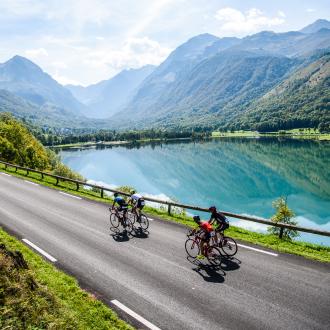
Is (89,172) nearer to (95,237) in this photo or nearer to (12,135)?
(12,135)

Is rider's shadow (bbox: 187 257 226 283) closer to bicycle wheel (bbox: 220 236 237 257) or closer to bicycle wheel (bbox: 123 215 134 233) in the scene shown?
bicycle wheel (bbox: 220 236 237 257)

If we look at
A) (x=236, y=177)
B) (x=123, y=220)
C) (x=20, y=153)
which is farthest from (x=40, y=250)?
(x=236, y=177)

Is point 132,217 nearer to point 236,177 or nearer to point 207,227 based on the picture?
point 207,227

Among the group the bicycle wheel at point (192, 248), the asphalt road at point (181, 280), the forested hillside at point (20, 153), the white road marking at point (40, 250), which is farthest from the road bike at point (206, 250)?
the forested hillside at point (20, 153)

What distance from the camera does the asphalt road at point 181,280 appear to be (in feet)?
36.3

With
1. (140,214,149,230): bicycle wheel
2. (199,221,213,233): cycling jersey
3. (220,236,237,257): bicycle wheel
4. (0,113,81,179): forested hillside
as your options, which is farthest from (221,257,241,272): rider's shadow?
(0,113,81,179): forested hillside

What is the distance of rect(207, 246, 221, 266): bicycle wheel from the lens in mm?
15516

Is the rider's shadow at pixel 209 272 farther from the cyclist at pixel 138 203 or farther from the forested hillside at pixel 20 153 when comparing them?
the forested hillside at pixel 20 153

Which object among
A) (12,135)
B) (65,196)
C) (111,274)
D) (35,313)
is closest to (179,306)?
(111,274)

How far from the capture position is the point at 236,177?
123188 mm

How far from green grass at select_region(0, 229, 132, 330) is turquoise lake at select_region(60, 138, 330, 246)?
40.7 meters

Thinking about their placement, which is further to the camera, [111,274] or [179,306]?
[111,274]

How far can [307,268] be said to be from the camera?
1437cm

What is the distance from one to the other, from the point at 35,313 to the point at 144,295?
14.8 ft
